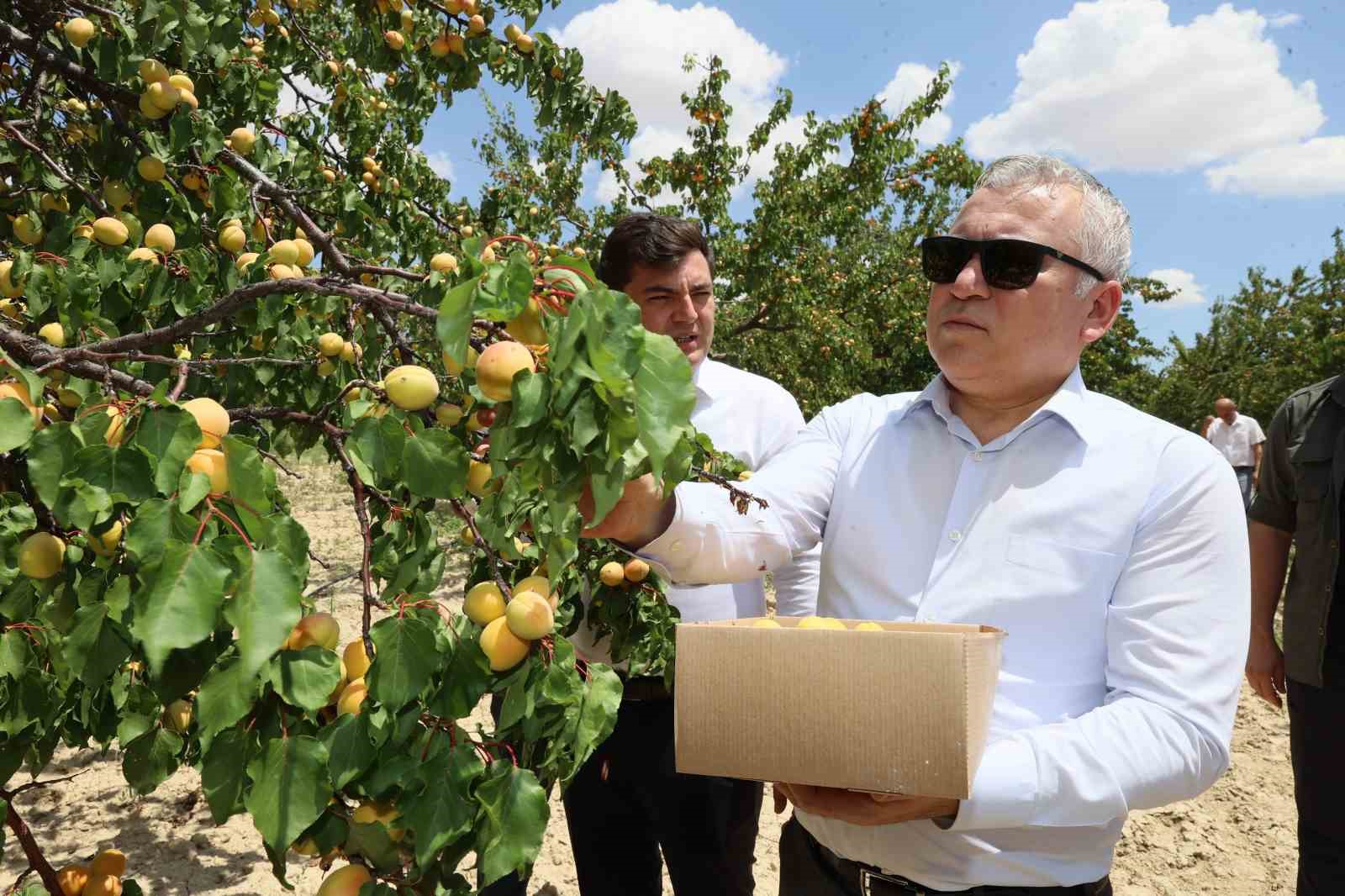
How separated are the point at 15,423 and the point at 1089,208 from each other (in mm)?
1545

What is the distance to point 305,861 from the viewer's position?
3119 mm

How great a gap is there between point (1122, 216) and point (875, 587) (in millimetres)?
776

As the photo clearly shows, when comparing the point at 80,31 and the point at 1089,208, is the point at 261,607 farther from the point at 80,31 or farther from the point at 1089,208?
the point at 80,31

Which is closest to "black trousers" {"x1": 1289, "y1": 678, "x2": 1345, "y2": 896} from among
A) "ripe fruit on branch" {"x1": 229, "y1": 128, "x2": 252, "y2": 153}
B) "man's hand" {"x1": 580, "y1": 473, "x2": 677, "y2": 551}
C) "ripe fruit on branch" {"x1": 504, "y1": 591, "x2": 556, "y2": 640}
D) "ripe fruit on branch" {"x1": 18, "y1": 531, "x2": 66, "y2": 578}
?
"man's hand" {"x1": 580, "y1": 473, "x2": 677, "y2": 551}

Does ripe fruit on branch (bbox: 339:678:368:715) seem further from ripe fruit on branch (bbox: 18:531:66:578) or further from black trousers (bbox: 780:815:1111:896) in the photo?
black trousers (bbox: 780:815:1111:896)

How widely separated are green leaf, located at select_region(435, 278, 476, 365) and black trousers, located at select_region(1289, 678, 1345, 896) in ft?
8.02

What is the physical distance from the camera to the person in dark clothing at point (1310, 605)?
2170 millimetres

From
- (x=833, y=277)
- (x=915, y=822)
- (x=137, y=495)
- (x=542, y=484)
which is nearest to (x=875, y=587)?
(x=915, y=822)

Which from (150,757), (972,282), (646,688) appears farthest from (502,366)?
(646,688)

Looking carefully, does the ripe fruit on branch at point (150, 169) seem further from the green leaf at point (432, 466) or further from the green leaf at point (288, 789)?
the green leaf at point (288, 789)

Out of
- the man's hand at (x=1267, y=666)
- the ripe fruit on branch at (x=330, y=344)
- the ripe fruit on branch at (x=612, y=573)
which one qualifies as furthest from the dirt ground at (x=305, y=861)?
the ripe fruit on branch at (x=330, y=344)

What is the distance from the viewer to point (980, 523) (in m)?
1.41

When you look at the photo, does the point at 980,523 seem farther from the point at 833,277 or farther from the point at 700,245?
the point at 833,277

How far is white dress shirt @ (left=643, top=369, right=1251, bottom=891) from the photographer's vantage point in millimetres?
1180
